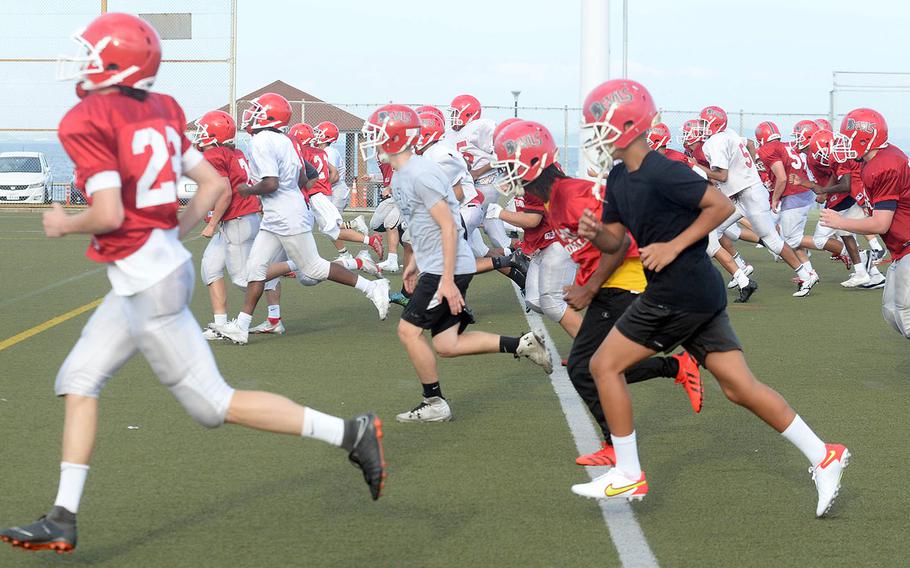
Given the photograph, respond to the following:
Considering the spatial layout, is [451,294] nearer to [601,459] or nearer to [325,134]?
[601,459]

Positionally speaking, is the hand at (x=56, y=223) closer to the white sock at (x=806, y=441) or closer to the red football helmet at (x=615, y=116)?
the red football helmet at (x=615, y=116)

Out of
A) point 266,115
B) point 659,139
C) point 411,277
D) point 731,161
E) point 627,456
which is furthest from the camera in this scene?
point 731,161

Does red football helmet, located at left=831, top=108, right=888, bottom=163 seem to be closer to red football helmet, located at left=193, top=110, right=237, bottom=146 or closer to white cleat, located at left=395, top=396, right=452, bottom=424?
white cleat, located at left=395, top=396, right=452, bottom=424

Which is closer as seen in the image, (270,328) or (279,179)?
(279,179)

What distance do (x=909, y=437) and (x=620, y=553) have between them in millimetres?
2690

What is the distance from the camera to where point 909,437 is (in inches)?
254

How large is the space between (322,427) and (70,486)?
92cm

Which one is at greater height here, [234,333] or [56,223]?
[56,223]

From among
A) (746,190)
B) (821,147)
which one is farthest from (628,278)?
(821,147)

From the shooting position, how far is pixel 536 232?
787 centimetres

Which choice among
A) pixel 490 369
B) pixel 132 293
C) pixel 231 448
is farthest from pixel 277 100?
pixel 132 293

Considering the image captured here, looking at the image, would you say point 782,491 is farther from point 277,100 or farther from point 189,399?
point 277,100

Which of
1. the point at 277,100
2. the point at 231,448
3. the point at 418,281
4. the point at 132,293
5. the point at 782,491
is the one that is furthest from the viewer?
the point at 277,100

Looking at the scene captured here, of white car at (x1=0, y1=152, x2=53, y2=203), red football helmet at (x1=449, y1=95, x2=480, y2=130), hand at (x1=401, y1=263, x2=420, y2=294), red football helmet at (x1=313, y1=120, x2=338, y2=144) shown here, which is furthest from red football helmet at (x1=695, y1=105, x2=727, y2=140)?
white car at (x1=0, y1=152, x2=53, y2=203)
